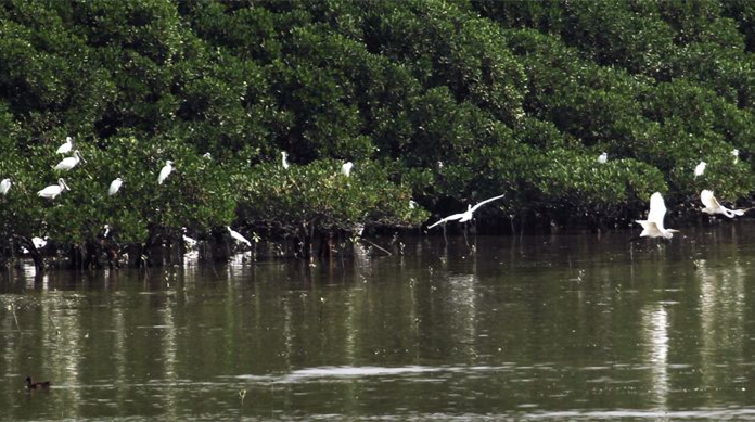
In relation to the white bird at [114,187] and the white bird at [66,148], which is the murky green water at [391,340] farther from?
the white bird at [66,148]

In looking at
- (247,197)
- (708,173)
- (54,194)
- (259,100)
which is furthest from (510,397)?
(708,173)

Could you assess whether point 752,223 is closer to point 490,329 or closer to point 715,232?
point 715,232

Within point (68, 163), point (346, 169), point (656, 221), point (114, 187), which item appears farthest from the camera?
point (346, 169)

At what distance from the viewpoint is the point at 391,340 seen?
2841 centimetres

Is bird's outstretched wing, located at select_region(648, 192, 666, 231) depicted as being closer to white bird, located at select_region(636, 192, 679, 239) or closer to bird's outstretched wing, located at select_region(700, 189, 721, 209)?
white bird, located at select_region(636, 192, 679, 239)

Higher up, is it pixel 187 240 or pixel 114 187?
pixel 114 187

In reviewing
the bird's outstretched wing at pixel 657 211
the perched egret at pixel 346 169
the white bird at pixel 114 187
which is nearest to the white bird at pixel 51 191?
the white bird at pixel 114 187

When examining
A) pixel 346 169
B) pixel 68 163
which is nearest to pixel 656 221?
pixel 346 169

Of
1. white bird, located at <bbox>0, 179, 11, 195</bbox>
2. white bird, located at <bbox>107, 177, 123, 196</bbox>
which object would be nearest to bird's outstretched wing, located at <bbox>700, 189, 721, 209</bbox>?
white bird, located at <bbox>107, 177, 123, 196</bbox>

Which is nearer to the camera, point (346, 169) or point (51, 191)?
point (51, 191)

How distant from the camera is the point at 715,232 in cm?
5247

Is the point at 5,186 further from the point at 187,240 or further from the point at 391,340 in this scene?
the point at 391,340

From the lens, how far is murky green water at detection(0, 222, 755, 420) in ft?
73.7

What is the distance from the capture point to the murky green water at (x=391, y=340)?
22469 mm
